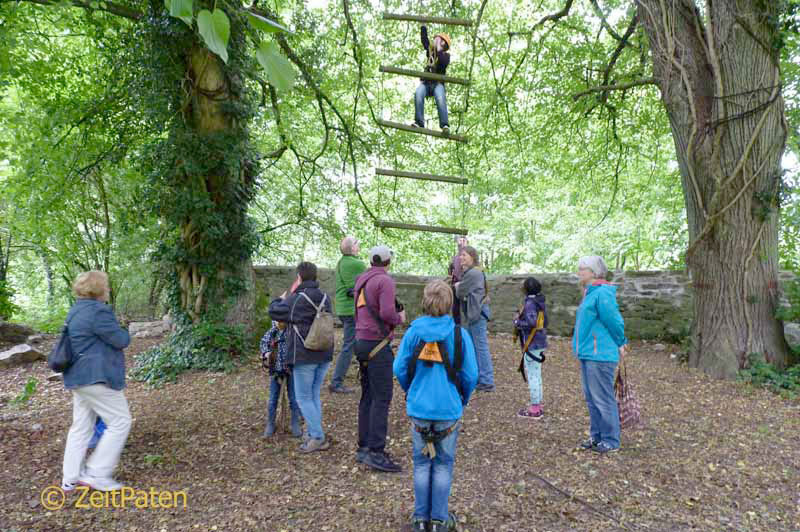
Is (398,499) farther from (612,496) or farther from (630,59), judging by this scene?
(630,59)

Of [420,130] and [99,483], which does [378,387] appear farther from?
[420,130]

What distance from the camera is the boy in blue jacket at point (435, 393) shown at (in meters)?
2.64

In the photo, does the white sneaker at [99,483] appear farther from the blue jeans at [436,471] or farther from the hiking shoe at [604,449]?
the hiking shoe at [604,449]

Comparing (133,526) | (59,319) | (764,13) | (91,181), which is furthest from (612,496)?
(59,319)

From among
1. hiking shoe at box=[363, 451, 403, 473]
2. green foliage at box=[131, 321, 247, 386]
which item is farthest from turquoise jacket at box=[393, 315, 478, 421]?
green foliage at box=[131, 321, 247, 386]

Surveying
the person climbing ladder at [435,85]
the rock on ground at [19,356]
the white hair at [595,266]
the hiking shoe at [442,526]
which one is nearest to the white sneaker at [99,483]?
the hiking shoe at [442,526]

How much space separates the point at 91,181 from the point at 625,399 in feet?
34.5

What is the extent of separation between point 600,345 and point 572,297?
5.25 meters

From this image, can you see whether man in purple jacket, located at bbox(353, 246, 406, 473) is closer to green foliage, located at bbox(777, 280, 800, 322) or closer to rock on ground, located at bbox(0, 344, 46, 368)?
green foliage, located at bbox(777, 280, 800, 322)

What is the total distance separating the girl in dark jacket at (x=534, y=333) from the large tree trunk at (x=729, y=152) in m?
2.68

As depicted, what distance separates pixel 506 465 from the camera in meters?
3.69

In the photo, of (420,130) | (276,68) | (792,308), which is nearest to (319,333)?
(420,130)

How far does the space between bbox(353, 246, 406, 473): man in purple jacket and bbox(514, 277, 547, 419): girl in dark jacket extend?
1405 millimetres

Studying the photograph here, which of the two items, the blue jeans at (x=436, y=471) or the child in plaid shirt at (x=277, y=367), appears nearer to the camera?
the blue jeans at (x=436, y=471)
